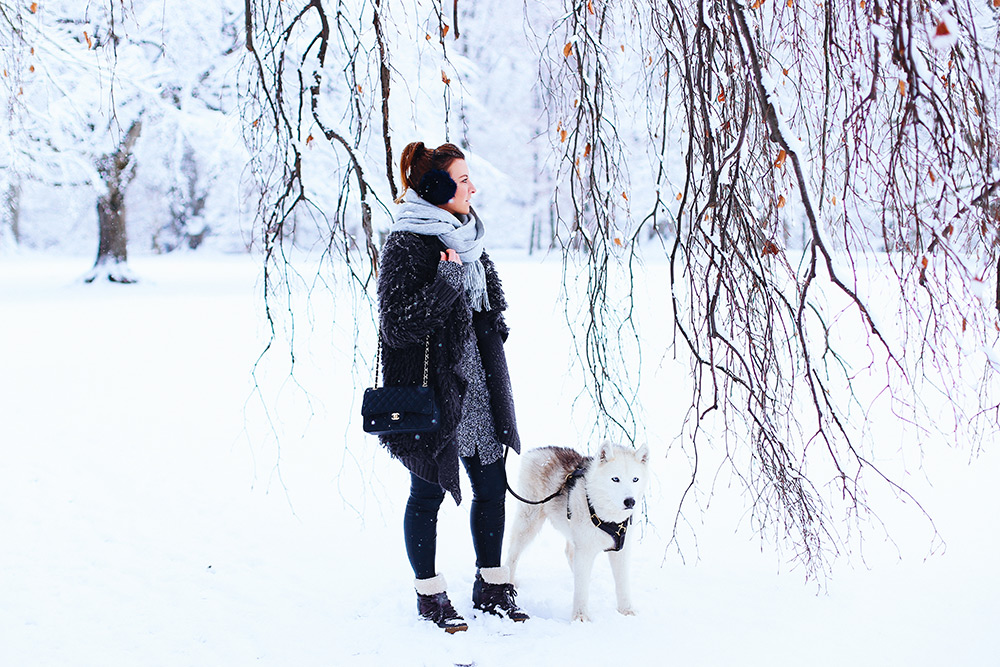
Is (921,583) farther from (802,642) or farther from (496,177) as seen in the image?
(496,177)

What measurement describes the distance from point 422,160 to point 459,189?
0.53ft

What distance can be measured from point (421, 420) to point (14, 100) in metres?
1.98

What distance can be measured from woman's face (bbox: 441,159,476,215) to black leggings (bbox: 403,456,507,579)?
34.6 inches

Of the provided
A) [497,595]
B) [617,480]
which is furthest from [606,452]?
[497,595]

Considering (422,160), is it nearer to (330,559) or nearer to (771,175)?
(771,175)

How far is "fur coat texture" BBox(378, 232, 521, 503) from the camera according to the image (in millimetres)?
2570

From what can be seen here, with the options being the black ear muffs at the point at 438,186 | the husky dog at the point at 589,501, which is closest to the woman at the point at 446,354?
the black ear muffs at the point at 438,186

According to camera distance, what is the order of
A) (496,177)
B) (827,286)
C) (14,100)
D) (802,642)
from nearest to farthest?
1. (802,642)
2. (14,100)
3. (827,286)
4. (496,177)

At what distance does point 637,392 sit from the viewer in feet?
8.81

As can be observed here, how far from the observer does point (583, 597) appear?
9.57 feet

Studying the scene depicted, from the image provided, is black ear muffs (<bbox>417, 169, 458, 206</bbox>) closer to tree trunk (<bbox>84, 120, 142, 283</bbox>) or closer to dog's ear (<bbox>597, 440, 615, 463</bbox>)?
dog's ear (<bbox>597, 440, 615, 463</bbox>)

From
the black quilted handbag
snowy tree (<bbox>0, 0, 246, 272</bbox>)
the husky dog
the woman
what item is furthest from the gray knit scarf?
snowy tree (<bbox>0, 0, 246, 272</bbox>)

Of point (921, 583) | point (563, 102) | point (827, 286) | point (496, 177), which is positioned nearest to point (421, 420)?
point (563, 102)

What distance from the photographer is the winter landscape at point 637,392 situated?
1.99 metres
